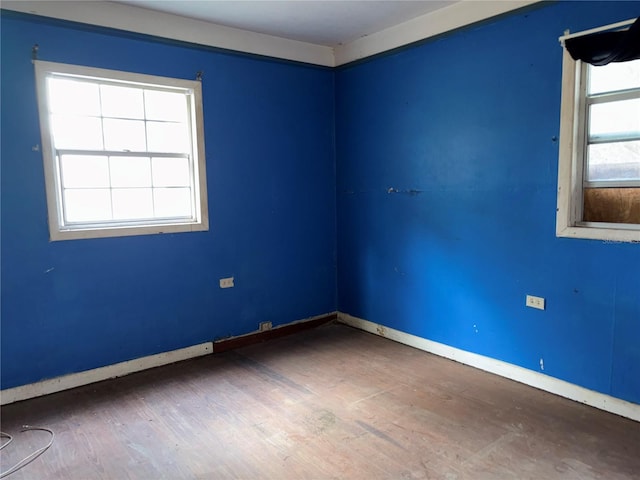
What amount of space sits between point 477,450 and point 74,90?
3.63 m

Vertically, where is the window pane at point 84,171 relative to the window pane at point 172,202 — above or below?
above

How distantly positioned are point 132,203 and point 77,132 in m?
0.65

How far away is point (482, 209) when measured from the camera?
3324 millimetres

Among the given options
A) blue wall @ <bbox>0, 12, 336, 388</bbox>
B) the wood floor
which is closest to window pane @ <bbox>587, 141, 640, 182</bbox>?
the wood floor

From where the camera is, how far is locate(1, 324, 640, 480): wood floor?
7.37 feet

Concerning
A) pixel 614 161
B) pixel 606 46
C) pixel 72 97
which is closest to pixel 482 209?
pixel 614 161

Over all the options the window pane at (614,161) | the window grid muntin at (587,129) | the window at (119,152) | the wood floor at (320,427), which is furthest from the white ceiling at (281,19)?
the wood floor at (320,427)

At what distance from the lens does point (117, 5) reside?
125 inches

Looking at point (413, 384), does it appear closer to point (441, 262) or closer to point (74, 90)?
point (441, 262)

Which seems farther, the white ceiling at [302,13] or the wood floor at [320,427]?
the white ceiling at [302,13]

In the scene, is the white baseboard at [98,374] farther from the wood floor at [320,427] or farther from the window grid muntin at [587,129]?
the window grid muntin at [587,129]

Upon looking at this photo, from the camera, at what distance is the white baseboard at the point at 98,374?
303 cm

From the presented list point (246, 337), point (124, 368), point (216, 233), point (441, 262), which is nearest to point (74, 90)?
point (216, 233)

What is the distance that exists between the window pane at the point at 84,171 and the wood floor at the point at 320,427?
61.5 inches
